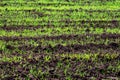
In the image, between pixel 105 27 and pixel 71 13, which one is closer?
pixel 105 27

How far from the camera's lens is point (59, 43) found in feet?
35.5

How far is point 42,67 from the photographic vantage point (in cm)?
833

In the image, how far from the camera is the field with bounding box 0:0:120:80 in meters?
8.02

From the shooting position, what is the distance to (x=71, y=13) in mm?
17828

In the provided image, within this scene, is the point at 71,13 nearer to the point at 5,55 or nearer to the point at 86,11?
the point at 86,11

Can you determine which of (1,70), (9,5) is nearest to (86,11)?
(9,5)

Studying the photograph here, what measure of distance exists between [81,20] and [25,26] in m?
2.80

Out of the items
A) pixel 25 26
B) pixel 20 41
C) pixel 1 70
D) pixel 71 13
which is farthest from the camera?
pixel 71 13

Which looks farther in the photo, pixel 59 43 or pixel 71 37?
pixel 71 37

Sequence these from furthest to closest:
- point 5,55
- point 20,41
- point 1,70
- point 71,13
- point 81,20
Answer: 1. point 71,13
2. point 81,20
3. point 20,41
4. point 5,55
5. point 1,70

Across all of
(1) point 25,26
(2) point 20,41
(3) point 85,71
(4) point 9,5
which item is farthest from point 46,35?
(4) point 9,5

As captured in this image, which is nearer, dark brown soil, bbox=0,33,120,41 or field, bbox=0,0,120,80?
field, bbox=0,0,120,80

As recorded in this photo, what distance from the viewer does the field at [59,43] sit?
802 centimetres

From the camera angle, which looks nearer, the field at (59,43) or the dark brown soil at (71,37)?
the field at (59,43)
